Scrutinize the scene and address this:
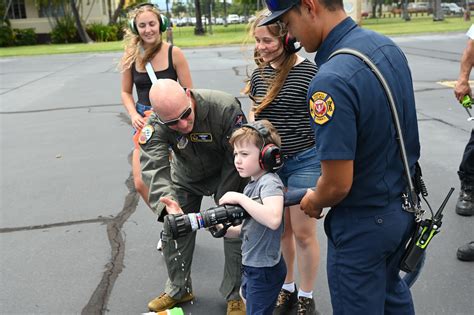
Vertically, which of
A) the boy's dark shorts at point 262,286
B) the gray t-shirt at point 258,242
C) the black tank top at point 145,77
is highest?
the black tank top at point 145,77

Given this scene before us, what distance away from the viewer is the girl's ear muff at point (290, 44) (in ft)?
9.00

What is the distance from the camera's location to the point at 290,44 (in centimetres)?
275

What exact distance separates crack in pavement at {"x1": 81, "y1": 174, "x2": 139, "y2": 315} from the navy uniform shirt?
208 centimetres

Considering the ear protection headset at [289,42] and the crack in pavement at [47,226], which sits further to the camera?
the crack in pavement at [47,226]

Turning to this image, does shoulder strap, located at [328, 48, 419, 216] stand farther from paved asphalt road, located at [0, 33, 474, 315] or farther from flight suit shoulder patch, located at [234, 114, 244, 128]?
paved asphalt road, located at [0, 33, 474, 315]

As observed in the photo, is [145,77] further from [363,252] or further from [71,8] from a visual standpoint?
[71,8]

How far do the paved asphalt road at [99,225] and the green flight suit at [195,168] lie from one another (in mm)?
267

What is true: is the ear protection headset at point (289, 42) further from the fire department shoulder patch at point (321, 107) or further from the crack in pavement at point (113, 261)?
the crack in pavement at point (113, 261)

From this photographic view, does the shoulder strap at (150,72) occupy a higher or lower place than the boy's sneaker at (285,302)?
higher

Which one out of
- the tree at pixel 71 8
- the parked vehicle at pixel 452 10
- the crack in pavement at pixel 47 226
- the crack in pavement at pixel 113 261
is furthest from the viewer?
the parked vehicle at pixel 452 10

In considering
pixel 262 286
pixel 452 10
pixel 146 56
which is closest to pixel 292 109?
pixel 262 286

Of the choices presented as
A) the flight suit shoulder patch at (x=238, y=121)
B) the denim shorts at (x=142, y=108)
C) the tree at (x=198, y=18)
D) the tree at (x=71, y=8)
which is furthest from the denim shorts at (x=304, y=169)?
the tree at (x=198, y=18)

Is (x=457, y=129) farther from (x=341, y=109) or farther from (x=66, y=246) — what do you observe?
(x=341, y=109)

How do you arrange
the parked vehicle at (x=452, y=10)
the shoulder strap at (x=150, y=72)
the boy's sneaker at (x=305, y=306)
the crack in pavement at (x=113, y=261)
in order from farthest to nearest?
the parked vehicle at (x=452, y=10) < the shoulder strap at (x=150, y=72) < the crack in pavement at (x=113, y=261) < the boy's sneaker at (x=305, y=306)
